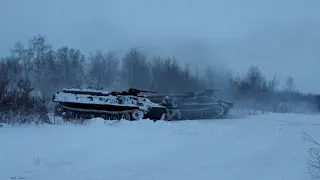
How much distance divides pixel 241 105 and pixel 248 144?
20.0 metres

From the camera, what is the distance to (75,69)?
4569cm

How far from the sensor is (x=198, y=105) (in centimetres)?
1856

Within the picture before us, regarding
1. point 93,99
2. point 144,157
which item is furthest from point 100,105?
point 144,157

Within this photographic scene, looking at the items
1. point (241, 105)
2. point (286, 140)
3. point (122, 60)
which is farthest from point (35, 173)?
point (122, 60)

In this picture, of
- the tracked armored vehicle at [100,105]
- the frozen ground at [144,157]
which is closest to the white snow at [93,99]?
the tracked armored vehicle at [100,105]

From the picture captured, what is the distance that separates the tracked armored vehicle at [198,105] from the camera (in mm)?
18156

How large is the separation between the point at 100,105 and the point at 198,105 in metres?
5.60

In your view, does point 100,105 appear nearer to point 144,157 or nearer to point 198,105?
point 198,105

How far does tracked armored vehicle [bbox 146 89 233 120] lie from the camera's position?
59.6 ft

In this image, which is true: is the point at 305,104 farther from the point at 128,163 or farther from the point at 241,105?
the point at 128,163

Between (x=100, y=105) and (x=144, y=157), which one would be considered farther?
(x=100, y=105)

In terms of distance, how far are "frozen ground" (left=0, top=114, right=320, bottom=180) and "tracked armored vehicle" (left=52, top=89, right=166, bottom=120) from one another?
699 cm

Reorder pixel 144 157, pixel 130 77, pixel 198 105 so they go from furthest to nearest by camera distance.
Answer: pixel 130 77
pixel 198 105
pixel 144 157

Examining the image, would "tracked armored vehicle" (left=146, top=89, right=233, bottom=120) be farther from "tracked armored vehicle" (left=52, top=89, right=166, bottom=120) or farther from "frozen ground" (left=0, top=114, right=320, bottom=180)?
"frozen ground" (left=0, top=114, right=320, bottom=180)
